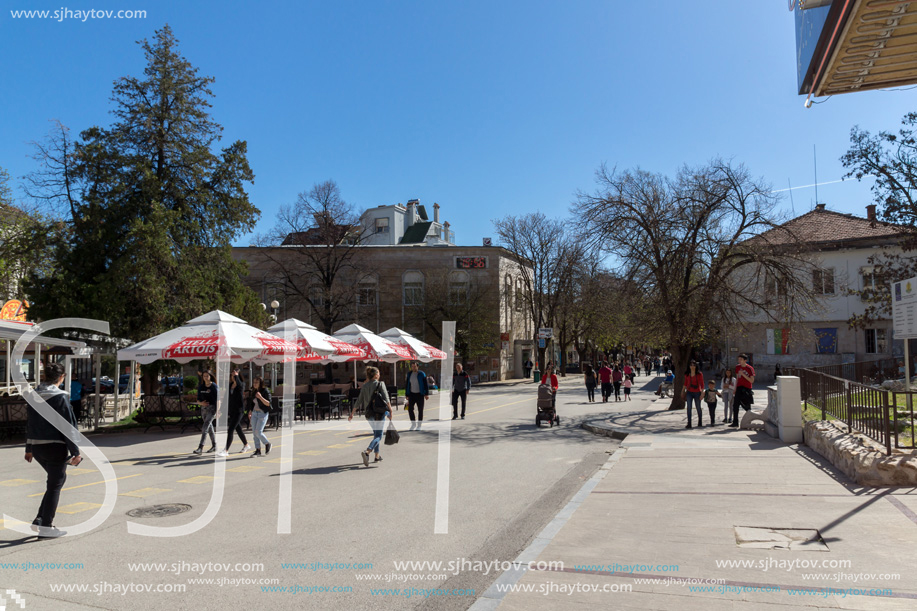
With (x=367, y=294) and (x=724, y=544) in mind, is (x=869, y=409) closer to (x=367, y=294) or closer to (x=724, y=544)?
(x=724, y=544)

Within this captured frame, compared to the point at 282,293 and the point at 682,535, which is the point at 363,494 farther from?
the point at 282,293

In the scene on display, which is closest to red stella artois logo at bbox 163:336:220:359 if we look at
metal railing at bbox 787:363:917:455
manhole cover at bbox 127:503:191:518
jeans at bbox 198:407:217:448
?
jeans at bbox 198:407:217:448

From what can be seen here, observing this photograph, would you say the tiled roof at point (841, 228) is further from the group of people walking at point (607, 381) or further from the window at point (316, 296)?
the window at point (316, 296)

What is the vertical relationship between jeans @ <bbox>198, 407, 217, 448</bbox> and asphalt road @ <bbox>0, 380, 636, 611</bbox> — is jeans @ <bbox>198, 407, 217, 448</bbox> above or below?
above

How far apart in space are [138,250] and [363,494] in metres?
17.5

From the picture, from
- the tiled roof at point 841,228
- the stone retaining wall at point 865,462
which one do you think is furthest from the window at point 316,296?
the stone retaining wall at point 865,462

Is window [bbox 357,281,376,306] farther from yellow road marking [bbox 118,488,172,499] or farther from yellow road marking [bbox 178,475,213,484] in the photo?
yellow road marking [bbox 118,488,172,499]

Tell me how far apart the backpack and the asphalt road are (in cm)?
93

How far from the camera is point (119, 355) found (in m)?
16.8

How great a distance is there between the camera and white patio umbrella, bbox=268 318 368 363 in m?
19.8

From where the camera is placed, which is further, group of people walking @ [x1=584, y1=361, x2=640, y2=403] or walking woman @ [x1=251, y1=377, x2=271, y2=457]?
group of people walking @ [x1=584, y1=361, x2=640, y2=403]

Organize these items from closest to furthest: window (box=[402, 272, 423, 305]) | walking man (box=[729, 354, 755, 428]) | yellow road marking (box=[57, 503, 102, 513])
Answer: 1. yellow road marking (box=[57, 503, 102, 513])
2. walking man (box=[729, 354, 755, 428])
3. window (box=[402, 272, 423, 305])

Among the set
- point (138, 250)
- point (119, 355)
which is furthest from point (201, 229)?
point (119, 355)

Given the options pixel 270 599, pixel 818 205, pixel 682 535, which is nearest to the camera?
pixel 270 599
